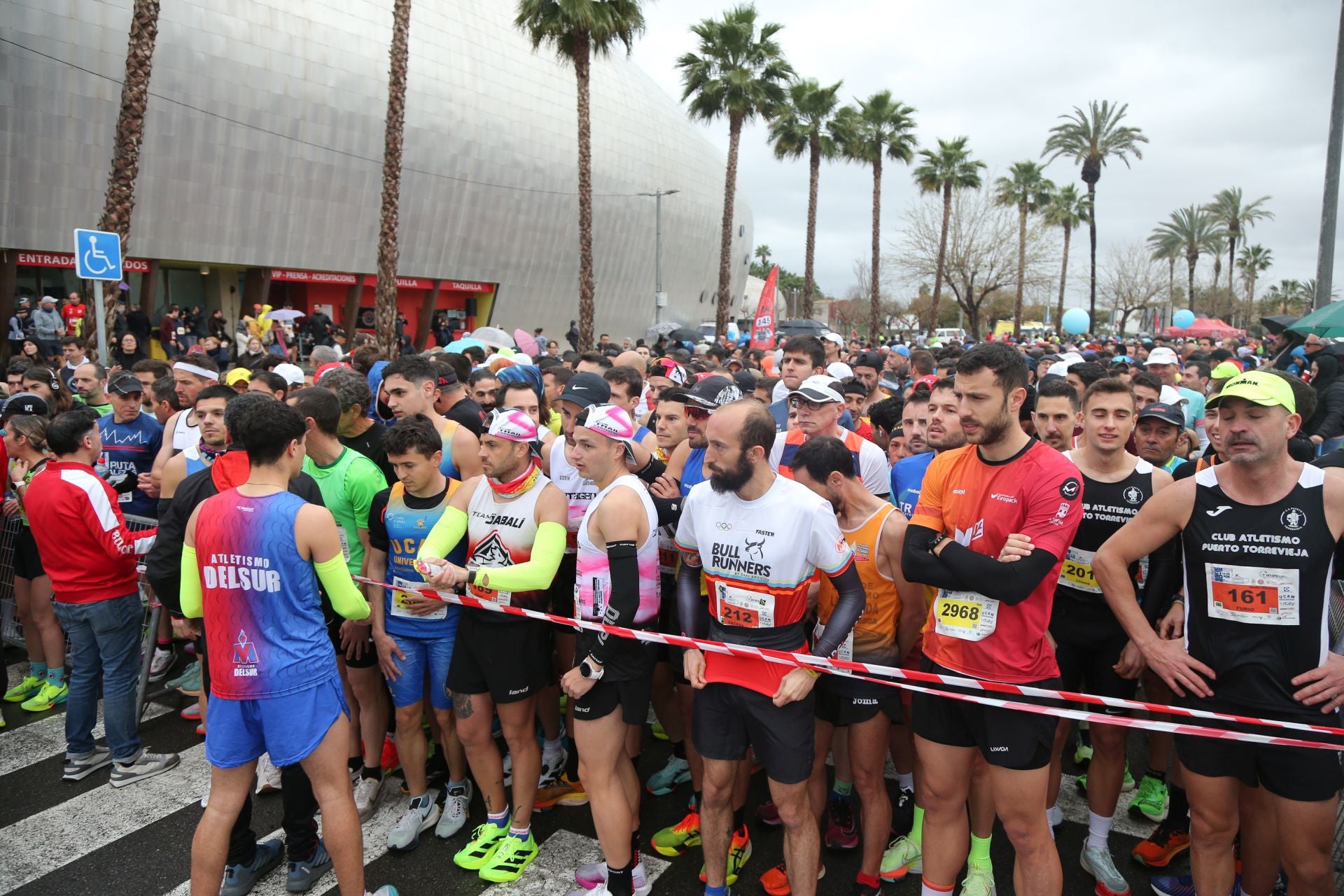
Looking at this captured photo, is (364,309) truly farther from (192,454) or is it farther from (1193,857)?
(1193,857)

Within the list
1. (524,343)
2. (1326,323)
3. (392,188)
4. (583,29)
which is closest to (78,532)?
(524,343)

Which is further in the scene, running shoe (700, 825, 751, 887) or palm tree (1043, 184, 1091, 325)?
palm tree (1043, 184, 1091, 325)

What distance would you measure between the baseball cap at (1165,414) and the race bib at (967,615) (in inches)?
98.5

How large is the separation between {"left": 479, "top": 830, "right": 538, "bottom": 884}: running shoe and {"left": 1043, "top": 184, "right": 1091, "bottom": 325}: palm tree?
64320 mm

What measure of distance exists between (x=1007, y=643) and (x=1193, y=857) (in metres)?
1.25

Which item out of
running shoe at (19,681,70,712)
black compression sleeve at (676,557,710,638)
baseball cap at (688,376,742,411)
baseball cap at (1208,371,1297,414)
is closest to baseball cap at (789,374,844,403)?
baseball cap at (688,376,742,411)

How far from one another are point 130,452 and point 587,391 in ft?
13.8

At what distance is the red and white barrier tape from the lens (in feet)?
10.4

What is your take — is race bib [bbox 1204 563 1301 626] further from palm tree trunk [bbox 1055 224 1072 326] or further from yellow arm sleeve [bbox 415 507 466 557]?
palm tree trunk [bbox 1055 224 1072 326]

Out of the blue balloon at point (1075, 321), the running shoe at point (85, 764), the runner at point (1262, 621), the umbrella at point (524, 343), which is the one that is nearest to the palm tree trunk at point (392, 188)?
the umbrella at point (524, 343)

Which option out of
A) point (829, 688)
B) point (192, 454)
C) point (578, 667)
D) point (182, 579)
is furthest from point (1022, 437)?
point (192, 454)

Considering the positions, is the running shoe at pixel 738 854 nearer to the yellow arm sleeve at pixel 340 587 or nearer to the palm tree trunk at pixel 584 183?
the yellow arm sleeve at pixel 340 587

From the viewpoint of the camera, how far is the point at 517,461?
4133mm

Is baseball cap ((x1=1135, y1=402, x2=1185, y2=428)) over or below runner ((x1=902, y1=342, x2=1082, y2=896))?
over
